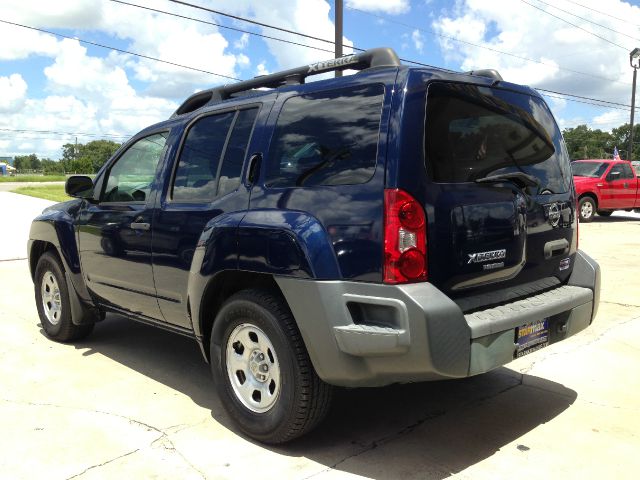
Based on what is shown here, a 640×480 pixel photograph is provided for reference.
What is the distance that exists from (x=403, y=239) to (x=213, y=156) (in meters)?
1.58

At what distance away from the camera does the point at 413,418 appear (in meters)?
3.73

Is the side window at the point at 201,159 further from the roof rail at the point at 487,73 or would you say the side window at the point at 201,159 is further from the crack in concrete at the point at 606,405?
the crack in concrete at the point at 606,405

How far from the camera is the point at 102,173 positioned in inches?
190

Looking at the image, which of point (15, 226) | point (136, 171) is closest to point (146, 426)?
point (136, 171)

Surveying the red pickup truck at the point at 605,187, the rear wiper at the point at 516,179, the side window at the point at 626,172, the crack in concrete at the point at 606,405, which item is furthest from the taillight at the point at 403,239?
the side window at the point at 626,172

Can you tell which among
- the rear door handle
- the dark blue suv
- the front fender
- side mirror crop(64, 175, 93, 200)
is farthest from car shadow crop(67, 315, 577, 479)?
side mirror crop(64, 175, 93, 200)

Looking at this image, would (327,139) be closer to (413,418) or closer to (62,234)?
(413,418)

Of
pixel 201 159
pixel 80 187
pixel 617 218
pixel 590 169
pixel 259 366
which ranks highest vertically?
pixel 201 159

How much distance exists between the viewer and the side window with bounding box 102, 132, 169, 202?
4312 millimetres

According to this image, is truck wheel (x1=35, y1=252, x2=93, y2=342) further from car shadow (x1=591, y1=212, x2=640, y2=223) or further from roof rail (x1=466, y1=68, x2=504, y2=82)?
car shadow (x1=591, y1=212, x2=640, y2=223)

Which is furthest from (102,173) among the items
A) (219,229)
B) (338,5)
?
(338,5)

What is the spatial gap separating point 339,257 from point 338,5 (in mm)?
13388

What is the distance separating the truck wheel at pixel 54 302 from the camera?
517 centimetres

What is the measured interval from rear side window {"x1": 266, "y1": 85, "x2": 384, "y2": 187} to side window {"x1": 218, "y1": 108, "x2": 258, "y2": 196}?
0.87 ft
